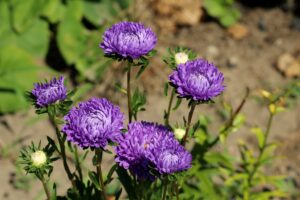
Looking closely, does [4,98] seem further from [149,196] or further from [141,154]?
[141,154]

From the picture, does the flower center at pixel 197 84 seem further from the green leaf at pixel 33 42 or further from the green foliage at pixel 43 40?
the green leaf at pixel 33 42

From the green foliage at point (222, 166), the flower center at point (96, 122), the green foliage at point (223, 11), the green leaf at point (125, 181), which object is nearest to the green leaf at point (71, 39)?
the green foliage at point (223, 11)

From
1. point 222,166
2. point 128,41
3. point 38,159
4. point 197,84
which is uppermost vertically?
point 128,41

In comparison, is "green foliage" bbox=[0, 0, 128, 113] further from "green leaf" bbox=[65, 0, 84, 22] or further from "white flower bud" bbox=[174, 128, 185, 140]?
"white flower bud" bbox=[174, 128, 185, 140]

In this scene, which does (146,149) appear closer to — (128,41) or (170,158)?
(170,158)

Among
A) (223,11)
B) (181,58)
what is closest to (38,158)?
(181,58)

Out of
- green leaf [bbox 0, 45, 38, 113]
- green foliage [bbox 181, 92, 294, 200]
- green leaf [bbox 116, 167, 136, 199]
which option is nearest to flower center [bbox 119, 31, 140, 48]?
green leaf [bbox 116, 167, 136, 199]

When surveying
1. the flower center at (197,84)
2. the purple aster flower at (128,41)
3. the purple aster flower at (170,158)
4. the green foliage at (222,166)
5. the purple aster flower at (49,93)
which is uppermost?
the purple aster flower at (128,41)
